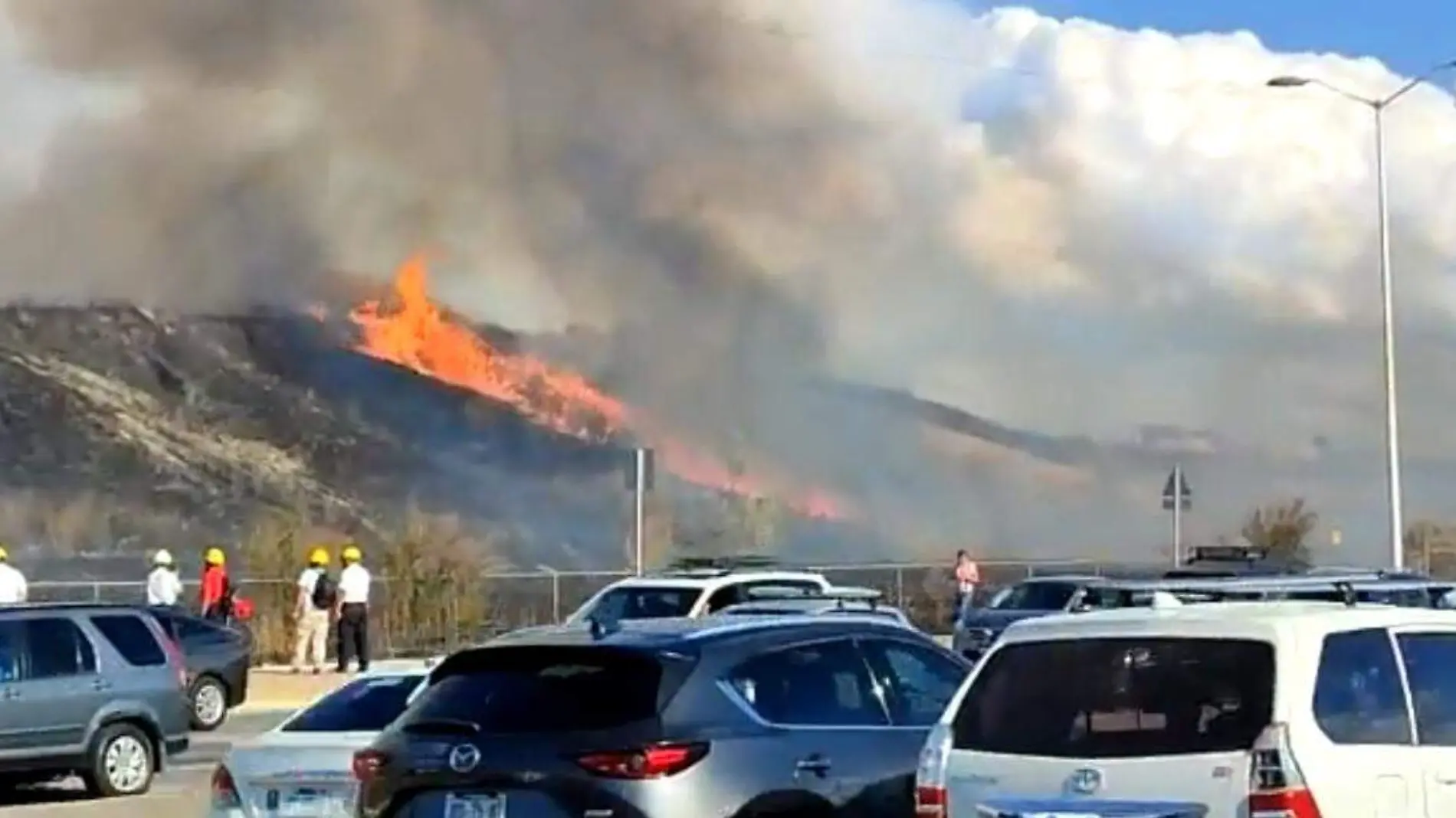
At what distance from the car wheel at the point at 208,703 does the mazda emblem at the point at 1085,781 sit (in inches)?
717

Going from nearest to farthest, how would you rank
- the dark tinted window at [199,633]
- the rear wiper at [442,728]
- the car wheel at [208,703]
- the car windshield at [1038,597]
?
1. the rear wiper at [442,728]
2. the dark tinted window at [199,633]
3. the car wheel at [208,703]
4. the car windshield at [1038,597]

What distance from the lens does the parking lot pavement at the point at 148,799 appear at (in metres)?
18.1

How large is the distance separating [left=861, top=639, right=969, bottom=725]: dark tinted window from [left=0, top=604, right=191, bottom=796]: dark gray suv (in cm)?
972

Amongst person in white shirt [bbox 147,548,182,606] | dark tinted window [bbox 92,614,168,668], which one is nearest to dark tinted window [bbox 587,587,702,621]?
dark tinted window [bbox 92,614,168,668]

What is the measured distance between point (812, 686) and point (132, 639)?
1081cm

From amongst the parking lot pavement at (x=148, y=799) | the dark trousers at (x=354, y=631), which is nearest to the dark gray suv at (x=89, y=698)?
the parking lot pavement at (x=148, y=799)

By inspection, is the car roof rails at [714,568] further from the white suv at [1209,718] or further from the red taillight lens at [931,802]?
the white suv at [1209,718]

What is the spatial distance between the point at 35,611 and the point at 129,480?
66.7 m

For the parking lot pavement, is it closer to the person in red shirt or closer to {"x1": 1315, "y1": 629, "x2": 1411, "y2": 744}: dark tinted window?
the person in red shirt

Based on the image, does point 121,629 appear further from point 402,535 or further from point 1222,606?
point 402,535

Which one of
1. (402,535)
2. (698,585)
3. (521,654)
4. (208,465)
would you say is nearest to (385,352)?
(208,465)

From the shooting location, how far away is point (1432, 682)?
8.66 metres

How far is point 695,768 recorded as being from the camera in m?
9.38

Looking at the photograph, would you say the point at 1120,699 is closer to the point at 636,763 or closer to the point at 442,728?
the point at 636,763
